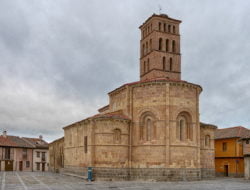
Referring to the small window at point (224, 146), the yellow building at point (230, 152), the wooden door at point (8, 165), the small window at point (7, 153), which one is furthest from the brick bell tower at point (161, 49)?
the wooden door at point (8, 165)

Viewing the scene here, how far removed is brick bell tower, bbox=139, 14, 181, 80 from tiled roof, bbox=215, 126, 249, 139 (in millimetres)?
11164

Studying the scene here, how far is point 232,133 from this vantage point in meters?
40.9

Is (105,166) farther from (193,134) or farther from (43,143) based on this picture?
(43,143)

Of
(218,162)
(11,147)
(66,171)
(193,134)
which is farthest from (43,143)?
(193,134)

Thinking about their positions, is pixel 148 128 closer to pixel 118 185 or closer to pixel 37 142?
pixel 118 185

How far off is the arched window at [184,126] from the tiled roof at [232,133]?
38.9 feet

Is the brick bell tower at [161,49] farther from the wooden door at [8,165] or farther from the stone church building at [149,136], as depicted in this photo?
the wooden door at [8,165]

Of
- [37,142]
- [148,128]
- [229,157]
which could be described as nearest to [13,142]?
[37,142]

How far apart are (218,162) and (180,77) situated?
14.1 meters

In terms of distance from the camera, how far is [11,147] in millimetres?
55594

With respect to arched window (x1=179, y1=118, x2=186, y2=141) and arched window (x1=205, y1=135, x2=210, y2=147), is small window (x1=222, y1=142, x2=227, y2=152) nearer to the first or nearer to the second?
arched window (x1=205, y1=135, x2=210, y2=147)

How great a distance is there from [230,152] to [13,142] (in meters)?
39.6

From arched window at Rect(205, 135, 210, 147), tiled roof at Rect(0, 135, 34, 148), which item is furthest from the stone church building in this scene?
tiled roof at Rect(0, 135, 34, 148)

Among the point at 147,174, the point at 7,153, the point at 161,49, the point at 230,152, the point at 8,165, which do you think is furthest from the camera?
the point at 7,153
